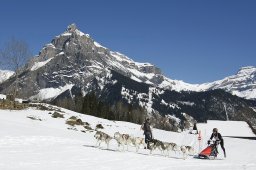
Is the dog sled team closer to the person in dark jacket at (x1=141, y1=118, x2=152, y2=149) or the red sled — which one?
the person in dark jacket at (x1=141, y1=118, x2=152, y2=149)

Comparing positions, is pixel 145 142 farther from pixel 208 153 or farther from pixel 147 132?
pixel 208 153

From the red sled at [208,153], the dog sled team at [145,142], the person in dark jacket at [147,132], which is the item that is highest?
the person in dark jacket at [147,132]

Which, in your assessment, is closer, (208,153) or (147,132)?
(208,153)

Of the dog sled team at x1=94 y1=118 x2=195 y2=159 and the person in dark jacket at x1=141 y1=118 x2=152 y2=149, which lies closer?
the dog sled team at x1=94 y1=118 x2=195 y2=159

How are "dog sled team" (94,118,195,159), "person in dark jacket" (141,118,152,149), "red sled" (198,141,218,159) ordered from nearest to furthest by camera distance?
1. "red sled" (198,141,218,159)
2. "dog sled team" (94,118,195,159)
3. "person in dark jacket" (141,118,152,149)

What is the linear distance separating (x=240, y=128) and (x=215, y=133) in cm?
7199

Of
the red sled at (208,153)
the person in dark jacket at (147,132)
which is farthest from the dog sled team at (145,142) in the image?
the red sled at (208,153)

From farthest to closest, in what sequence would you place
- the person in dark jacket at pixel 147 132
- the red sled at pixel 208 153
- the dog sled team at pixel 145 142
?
the person in dark jacket at pixel 147 132
the dog sled team at pixel 145 142
the red sled at pixel 208 153

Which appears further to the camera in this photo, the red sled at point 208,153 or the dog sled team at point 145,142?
the dog sled team at point 145,142

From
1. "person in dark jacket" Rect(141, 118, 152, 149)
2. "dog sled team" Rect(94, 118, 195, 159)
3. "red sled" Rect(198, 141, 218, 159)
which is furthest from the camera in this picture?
"person in dark jacket" Rect(141, 118, 152, 149)

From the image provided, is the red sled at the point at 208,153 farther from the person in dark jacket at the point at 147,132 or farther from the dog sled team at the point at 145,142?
the person in dark jacket at the point at 147,132

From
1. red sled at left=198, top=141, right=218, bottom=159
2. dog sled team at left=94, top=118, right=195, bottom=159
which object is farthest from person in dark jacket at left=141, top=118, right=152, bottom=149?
red sled at left=198, top=141, right=218, bottom=159

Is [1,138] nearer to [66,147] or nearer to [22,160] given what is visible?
[66,147]

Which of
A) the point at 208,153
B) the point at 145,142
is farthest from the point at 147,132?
the point at 208,153
